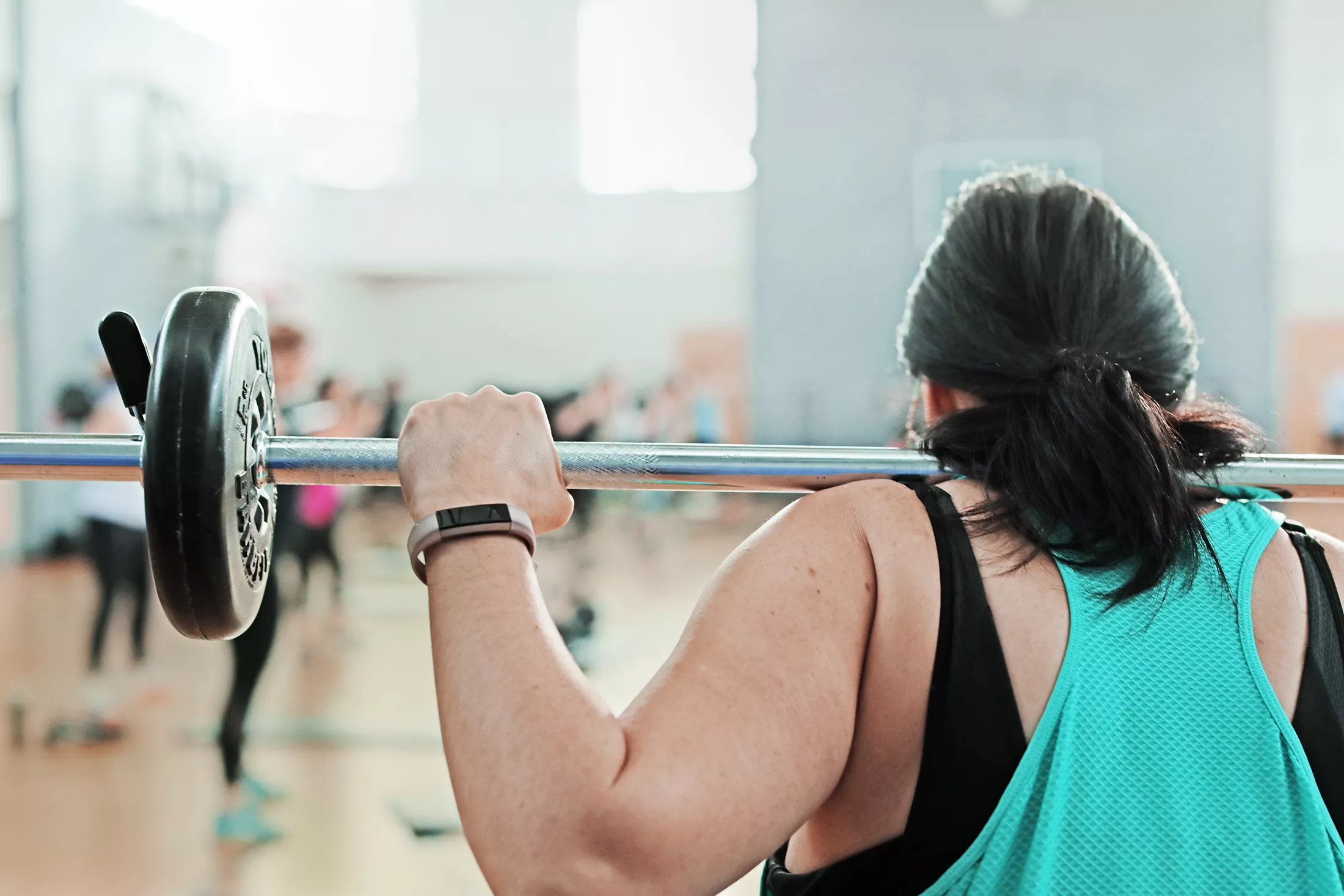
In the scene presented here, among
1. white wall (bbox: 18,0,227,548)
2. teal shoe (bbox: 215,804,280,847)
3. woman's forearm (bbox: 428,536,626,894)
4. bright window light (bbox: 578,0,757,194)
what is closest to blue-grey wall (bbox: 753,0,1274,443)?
bright window light (bbox: 578,0,757,194)

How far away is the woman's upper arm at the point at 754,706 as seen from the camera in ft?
1.71

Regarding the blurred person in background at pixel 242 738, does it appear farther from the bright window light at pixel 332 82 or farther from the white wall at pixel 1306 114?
the white wall at pixel 1306 114

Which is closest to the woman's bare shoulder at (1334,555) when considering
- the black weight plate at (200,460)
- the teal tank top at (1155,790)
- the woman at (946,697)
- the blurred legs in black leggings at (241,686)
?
the woman at (946,697)

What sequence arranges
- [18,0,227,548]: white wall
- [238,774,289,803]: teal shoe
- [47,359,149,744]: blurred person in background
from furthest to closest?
[18,0,227,548]: white wall → [47,359,149,744]: blurred person in background → [238,774,289,803]: teal shoe

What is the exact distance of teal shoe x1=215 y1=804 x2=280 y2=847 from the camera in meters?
2.45

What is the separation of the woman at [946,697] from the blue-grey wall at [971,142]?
7.67 metres

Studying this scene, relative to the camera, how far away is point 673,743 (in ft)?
1.75

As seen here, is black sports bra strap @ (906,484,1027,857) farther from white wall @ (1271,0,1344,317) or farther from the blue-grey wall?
white wall @ (1271,0,1344,317)

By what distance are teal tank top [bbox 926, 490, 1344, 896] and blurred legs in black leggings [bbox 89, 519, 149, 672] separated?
320 cm

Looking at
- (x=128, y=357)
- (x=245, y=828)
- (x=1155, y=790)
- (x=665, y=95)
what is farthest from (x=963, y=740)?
(x=665, y=95)

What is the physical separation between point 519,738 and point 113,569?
10.7 ft

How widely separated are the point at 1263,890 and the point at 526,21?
11616mm

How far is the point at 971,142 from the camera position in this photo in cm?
848

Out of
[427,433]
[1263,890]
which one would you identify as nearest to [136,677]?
[427,433]
